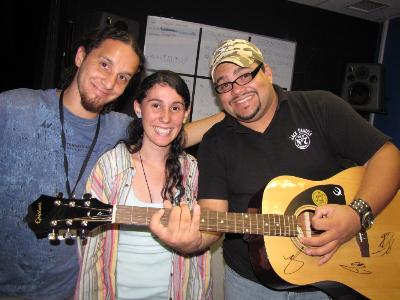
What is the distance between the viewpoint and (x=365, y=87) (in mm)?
4547

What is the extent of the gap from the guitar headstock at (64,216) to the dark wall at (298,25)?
3.20 metres

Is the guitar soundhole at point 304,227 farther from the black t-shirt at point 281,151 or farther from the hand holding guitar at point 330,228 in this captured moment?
the black t-shirt at point 281,151

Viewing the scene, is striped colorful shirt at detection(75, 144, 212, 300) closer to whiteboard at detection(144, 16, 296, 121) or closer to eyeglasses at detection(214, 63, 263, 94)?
eyeglasses at detection(214, 63, 263, 94)

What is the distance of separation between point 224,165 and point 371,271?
1.05 meters

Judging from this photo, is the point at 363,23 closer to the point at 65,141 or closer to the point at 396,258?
the point at 396,258

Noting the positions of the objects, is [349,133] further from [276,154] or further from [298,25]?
[298,25]

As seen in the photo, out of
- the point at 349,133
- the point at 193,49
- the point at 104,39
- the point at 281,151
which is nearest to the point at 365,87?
the point at 193,49

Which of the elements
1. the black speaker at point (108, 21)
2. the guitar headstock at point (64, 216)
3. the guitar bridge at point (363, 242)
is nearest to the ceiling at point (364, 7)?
the black speaker at point (108, 21)

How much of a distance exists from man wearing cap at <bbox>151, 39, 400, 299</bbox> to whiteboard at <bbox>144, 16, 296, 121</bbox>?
248cm

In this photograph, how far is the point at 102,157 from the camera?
1885 millimetres

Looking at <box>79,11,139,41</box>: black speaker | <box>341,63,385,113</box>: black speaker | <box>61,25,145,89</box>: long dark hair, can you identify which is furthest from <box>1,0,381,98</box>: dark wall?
<box>61,25,145,89</box>: long dark hair

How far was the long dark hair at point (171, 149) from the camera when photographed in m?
1.96

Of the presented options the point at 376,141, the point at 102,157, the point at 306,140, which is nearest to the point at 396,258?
the point at 376,141

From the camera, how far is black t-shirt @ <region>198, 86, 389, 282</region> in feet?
6.19
